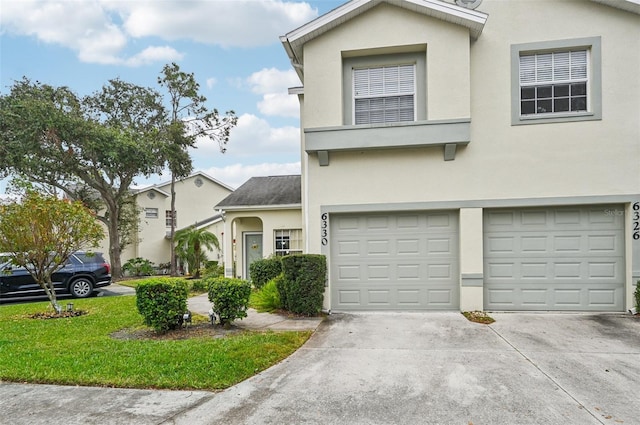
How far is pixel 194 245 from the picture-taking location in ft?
62.2

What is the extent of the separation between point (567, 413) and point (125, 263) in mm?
25660

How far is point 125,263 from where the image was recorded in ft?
80.8

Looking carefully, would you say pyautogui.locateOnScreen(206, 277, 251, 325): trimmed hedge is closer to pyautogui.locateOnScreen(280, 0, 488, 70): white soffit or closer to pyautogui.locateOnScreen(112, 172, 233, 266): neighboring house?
pyautogui.locateOnScreen(280, 0, 488, 70): white soffit

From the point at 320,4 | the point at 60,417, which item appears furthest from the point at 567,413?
the point at 320,4

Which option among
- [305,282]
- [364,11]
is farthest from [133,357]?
[364,11]

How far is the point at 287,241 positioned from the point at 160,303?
316 inches

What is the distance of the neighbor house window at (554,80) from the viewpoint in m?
8.06

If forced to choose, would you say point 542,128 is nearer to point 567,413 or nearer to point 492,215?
point 492,215

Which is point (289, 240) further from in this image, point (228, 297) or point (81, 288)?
point (228, 297)

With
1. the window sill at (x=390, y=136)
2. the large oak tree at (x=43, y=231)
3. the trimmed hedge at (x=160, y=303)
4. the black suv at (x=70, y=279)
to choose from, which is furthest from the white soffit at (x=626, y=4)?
the black suv at (x=70, y=279)

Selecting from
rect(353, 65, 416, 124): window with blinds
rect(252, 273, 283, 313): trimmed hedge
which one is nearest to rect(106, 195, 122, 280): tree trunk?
rect(252, 273, 283, 313): trimmed hedge

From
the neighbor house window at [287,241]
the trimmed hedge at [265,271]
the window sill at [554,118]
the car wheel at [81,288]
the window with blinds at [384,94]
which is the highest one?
the window with blinds at [384,94]

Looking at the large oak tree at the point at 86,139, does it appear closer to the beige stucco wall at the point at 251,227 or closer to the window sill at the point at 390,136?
the beige stucco wall at the point at 251,227

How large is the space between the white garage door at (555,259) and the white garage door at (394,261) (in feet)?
2.76
